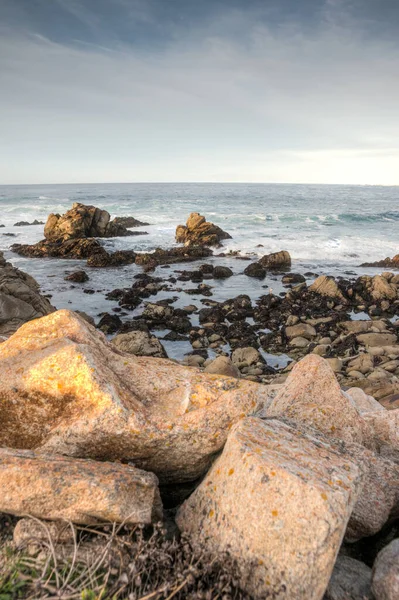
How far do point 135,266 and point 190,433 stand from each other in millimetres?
30980

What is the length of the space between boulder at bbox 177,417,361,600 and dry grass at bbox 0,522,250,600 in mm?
209

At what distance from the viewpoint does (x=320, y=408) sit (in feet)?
16.4

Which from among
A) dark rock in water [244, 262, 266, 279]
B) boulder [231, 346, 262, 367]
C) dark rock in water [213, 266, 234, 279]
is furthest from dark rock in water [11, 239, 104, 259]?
boulder [231, 346, 262, 367]

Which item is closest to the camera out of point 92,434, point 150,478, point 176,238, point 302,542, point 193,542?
point 302,542

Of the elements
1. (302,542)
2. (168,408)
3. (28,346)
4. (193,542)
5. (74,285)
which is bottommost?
(74,285)

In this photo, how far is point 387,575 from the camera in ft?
10.2

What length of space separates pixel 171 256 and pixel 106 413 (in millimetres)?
34123

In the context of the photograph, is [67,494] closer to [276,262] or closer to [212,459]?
[212,459]

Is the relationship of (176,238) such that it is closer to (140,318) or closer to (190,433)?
(140,318)

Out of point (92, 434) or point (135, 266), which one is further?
point (135, 266)

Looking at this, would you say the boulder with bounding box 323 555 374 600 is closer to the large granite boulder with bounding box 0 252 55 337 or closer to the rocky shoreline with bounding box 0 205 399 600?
the rocky shoreline with bounding box 0 205 399 600

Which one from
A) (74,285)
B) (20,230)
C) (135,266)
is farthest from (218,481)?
(20,230)

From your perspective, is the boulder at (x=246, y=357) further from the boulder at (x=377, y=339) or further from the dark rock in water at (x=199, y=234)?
the dark rock in water at (x=199, y=234)

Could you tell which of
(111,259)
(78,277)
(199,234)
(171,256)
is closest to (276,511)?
(78,277)
